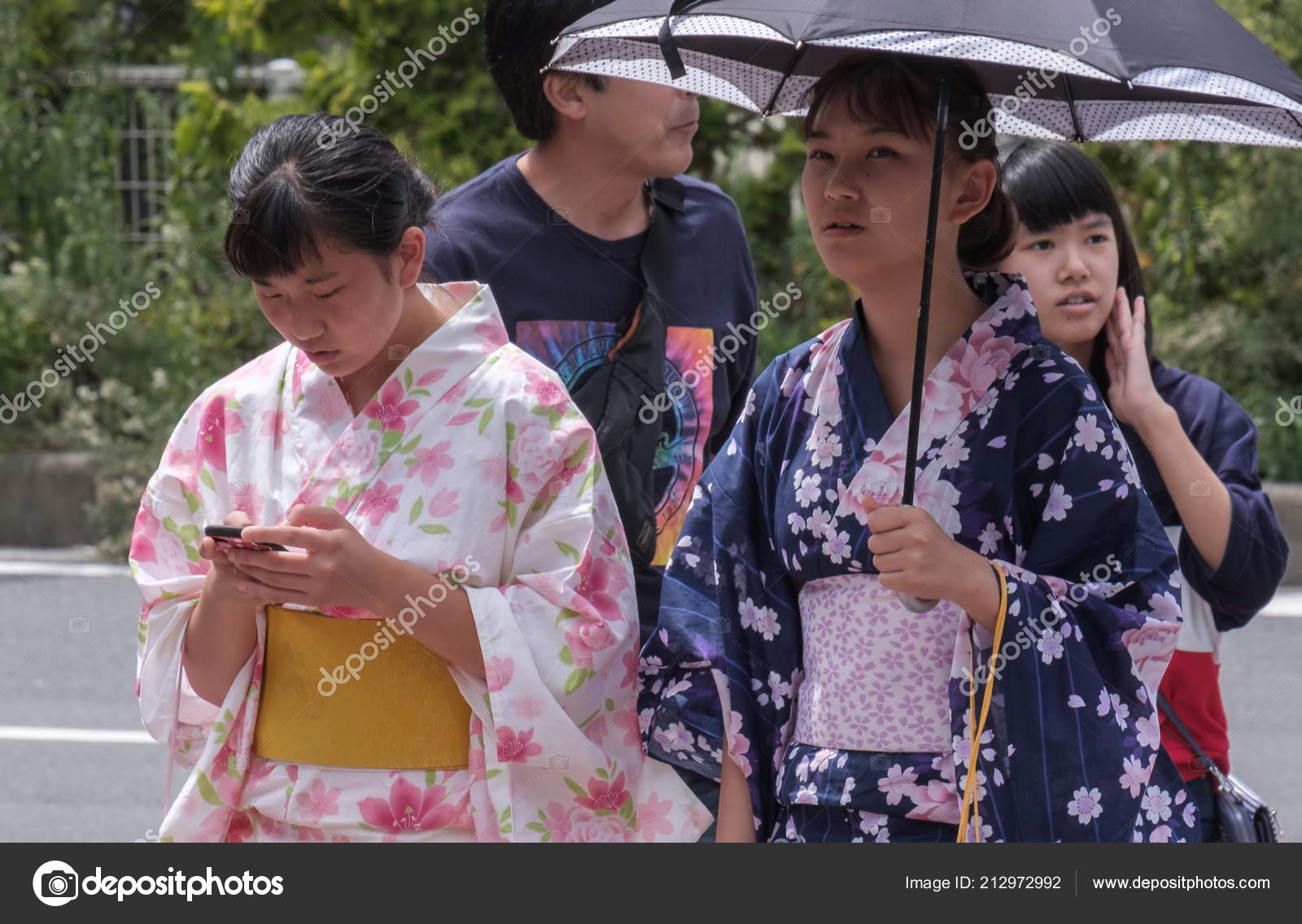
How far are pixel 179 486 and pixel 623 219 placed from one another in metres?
0.99

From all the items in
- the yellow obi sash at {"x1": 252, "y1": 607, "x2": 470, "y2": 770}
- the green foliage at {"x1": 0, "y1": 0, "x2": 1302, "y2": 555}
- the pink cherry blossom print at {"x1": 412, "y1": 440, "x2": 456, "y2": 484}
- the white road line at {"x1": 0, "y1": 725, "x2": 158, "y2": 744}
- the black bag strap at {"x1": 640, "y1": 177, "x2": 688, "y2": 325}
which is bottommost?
the yellow obi sash at {"x1": 252, "y1": 607, "x2": 470, "y2": 770}

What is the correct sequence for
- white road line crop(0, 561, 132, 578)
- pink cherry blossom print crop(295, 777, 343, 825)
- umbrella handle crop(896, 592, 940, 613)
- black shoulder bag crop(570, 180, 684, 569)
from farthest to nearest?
white road line crop(0, 561, 132, 578)
black shoulder bag crop(570, 180, 684, 569)
pink cherry blossom print crop(295, 777, 343, 825)
umbrella handle crop(896, 592, 940, 613)

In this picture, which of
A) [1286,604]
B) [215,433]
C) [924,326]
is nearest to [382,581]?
[215,433]

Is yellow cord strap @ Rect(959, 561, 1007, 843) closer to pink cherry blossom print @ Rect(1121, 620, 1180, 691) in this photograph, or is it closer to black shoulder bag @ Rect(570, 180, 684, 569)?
pink cherry blossom print @ Rect(1121, 620, 1180, 691)

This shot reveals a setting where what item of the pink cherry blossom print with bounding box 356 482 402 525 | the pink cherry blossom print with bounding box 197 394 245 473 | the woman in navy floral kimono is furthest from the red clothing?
the pink cherry blossom print with bounding box 197 394 245 473

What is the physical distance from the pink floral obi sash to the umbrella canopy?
0.69m

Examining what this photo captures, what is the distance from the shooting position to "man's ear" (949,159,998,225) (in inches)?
84.8

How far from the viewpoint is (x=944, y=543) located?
1923 mm

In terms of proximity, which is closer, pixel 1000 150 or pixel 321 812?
pixel 321 812

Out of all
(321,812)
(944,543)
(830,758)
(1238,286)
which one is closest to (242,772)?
(321,812)

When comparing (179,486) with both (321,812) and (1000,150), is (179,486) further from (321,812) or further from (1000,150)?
(1000,150)

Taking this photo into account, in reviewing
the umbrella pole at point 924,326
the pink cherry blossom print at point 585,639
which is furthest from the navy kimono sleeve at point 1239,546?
the pink cherry blossom print at point 585,639

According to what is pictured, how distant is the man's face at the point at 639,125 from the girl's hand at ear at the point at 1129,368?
0.80m

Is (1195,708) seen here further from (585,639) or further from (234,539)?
(234,539)
